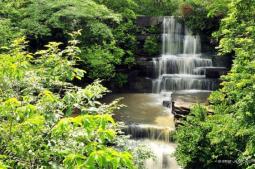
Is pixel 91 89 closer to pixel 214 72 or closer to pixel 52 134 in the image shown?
pixel 52 134

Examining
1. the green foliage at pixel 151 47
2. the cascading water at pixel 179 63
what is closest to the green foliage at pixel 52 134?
the cascading water at pixel 179 63

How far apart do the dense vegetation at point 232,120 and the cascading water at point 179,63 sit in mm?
6564

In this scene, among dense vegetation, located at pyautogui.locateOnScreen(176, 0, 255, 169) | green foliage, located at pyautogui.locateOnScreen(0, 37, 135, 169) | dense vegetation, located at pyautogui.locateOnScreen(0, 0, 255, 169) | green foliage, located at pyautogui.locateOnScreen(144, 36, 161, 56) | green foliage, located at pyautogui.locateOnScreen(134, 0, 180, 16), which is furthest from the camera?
green foliage, located at pyautogui.locateOnScreen(134, 0, 180, 16)

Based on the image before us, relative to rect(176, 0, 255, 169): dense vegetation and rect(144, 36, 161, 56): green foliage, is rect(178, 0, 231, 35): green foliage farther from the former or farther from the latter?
rect(176, 0, 255, 169): dense vegetation

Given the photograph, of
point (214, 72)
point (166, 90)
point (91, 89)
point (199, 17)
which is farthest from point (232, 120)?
point (199, 17)

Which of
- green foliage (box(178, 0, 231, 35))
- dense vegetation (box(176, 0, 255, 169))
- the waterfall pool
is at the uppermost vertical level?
green foliage (box(178, 0, 231, 35))

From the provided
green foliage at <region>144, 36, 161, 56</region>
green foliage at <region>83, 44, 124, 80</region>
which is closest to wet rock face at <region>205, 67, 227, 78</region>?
green foliage at <region>144, 36, 161, 56</region>

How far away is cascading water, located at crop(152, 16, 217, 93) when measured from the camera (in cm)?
1850

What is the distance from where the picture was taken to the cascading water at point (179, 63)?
18.5 metres

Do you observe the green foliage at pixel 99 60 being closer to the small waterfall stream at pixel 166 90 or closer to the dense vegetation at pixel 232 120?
the small waterfall stream at pixel 166 90

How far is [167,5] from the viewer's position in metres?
23.6

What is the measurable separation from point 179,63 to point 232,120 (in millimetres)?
9904

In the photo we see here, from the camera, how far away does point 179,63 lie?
63.1 feet

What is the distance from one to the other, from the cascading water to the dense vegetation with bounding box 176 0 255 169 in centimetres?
656
